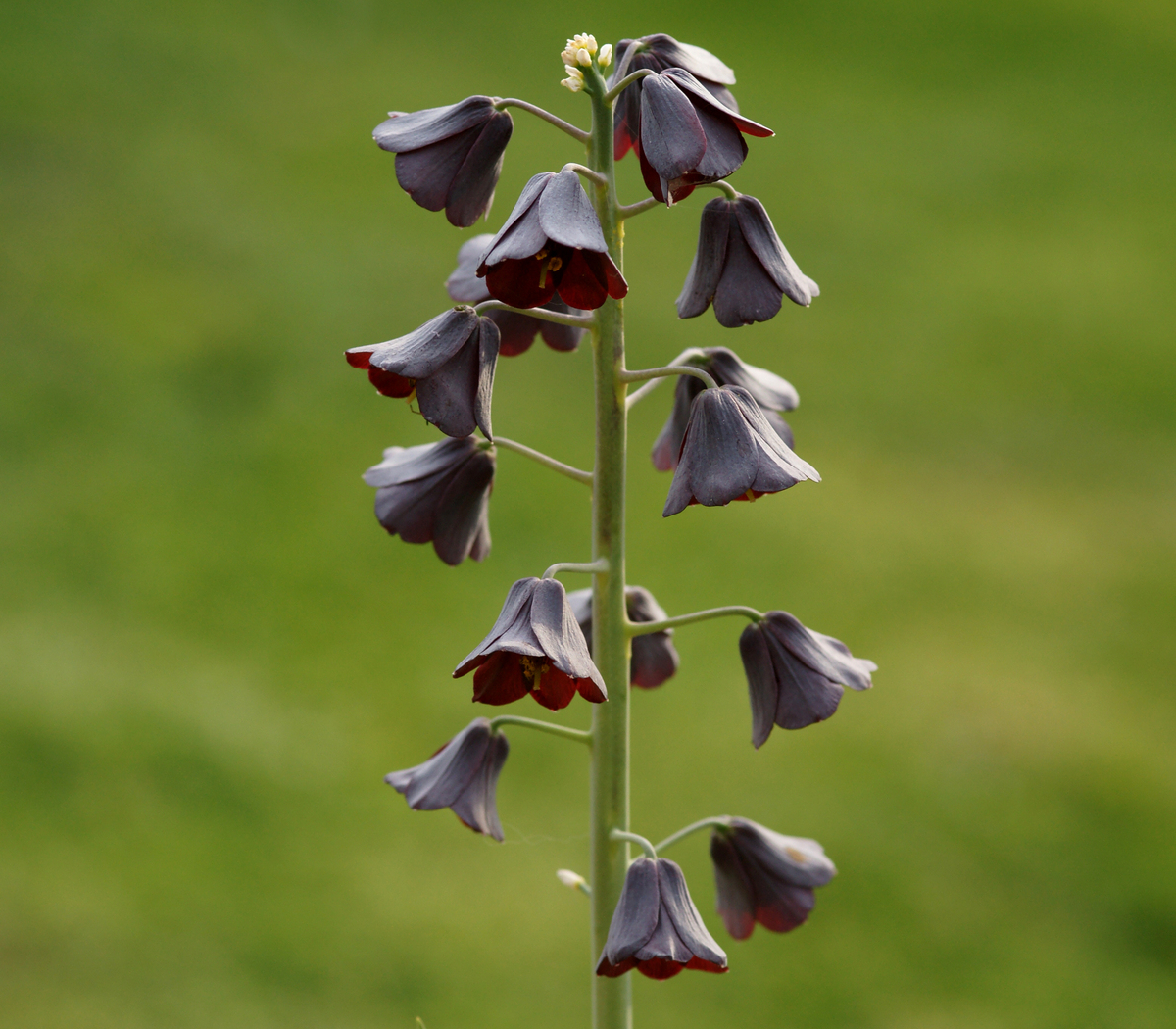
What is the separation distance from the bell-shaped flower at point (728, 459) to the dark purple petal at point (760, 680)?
148mm

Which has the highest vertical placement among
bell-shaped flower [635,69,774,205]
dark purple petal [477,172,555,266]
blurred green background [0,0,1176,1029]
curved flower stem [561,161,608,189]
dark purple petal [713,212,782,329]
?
bell-shaped flower [635,69,774,205]

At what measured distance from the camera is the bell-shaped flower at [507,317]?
1.21 meters

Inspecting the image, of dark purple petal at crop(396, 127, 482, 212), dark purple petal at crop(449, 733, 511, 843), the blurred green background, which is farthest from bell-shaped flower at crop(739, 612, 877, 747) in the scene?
the blurred green background

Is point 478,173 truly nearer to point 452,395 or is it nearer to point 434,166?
point 434,166

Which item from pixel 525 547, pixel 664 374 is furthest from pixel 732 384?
pixel 525 547

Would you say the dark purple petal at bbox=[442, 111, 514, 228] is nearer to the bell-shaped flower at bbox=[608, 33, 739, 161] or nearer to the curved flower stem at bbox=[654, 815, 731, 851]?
the bell-shaped flower at bbox=[608, 33, 739, 161]

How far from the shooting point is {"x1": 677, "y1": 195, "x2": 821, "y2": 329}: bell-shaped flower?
3.50 ft

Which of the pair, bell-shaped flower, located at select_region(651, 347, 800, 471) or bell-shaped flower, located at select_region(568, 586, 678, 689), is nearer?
bell-shaped flower, located at select_region(651, 347, 800, 471)

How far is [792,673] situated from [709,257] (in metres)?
0.36

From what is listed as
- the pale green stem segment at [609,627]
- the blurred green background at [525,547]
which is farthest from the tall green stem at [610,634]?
the blurred green background at [525,547]

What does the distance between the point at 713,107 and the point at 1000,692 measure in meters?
2.62

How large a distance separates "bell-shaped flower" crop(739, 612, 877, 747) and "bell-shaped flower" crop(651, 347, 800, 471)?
173 mm

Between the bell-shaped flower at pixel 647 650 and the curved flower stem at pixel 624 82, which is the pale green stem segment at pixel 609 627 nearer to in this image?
the curved flower stem at pixel 624 82

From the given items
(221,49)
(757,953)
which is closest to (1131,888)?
(757,953)
